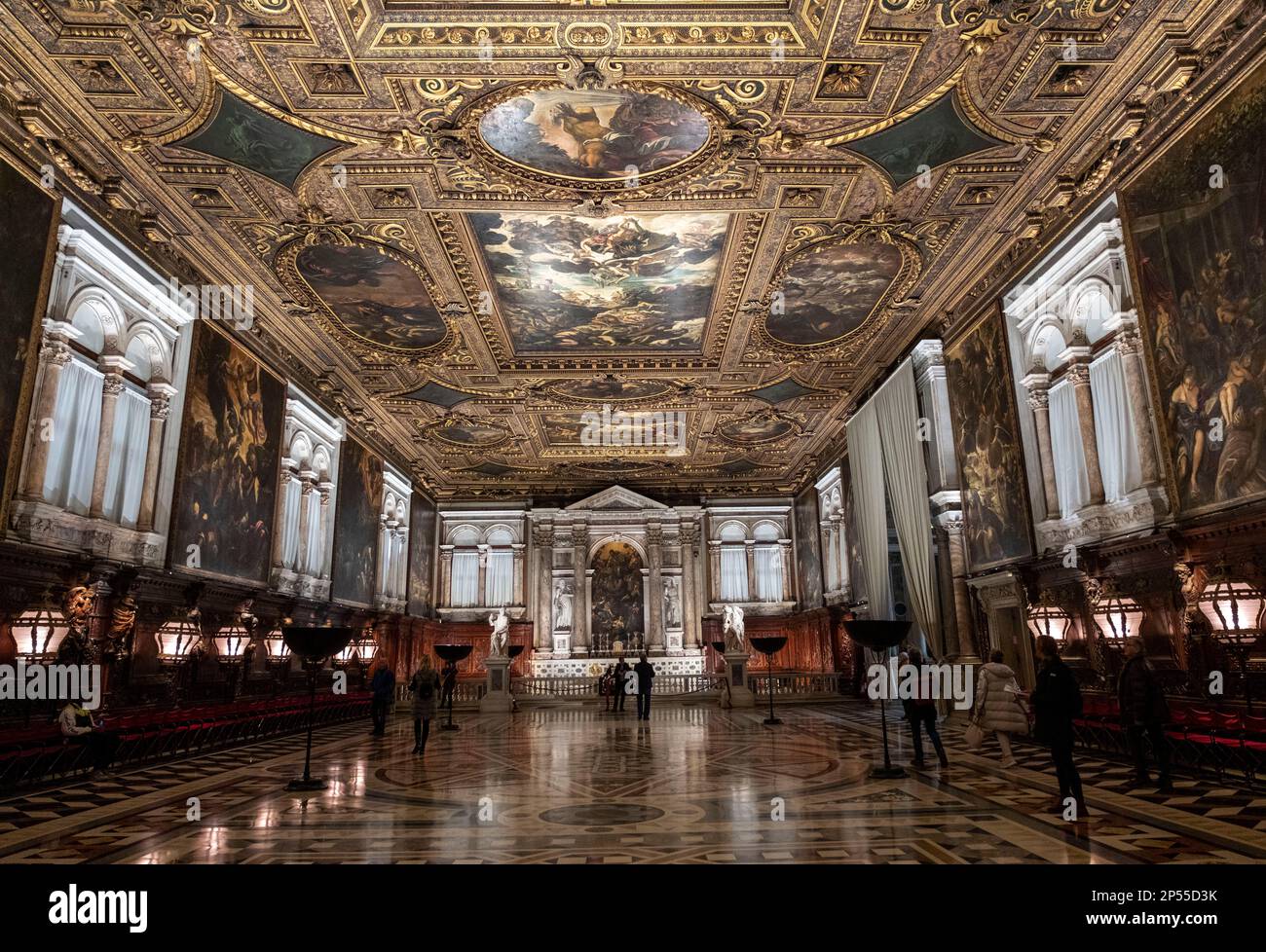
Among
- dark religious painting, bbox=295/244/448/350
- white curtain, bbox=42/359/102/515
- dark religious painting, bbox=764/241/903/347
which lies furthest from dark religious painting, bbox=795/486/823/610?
white curtain, bbox=42/359/102/515

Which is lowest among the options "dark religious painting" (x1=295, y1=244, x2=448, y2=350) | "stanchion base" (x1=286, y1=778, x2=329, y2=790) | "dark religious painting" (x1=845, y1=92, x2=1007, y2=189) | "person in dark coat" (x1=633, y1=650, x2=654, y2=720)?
"stanchion base" (x1=286, y1=778, x2=329, y2=790)

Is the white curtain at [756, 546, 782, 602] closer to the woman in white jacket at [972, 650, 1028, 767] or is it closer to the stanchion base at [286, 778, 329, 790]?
the woman in white jacket at [972, 650, 1028, 767]

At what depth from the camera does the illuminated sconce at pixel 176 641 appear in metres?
12.1

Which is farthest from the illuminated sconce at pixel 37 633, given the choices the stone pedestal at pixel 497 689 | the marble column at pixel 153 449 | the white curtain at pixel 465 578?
the white curtain at pixel 465 578

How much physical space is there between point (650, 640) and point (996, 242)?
838 inches

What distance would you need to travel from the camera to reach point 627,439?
85.1ft

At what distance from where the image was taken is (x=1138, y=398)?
385 inches

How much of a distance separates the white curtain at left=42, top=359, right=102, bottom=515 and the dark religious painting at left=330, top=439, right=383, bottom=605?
9063 millimetres

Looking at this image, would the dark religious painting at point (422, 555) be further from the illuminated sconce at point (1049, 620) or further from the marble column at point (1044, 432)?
the marble column at point (1044, 432)

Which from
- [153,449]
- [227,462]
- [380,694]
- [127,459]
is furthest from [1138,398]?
[227,462]

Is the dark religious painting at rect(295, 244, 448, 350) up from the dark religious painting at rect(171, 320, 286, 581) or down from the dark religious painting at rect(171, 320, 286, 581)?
up

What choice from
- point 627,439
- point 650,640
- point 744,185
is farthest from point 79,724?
point 650,640

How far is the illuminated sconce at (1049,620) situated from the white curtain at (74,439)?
13.9 m

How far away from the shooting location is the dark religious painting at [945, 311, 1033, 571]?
12633mm
